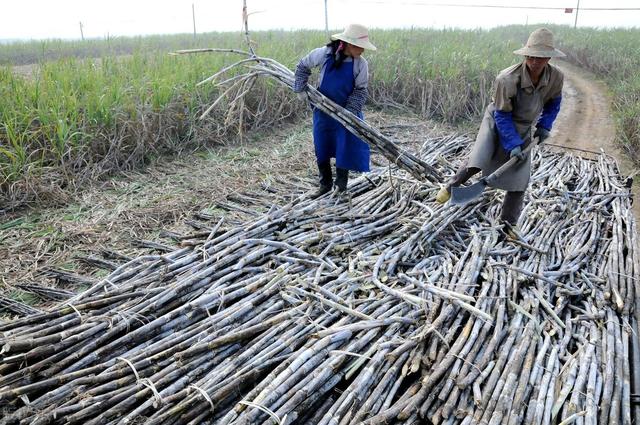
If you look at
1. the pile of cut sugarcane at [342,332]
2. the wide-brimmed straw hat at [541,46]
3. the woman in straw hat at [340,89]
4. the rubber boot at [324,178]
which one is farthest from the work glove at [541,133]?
the rubber boot at [324,178]

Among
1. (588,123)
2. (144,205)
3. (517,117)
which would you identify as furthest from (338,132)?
(588,123)

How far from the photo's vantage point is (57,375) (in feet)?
6.13

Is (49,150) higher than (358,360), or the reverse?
(49,150)

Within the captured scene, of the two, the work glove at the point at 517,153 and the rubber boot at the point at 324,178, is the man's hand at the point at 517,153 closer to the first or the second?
the work glove at the point at 517,153

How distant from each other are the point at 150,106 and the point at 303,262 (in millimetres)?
2657

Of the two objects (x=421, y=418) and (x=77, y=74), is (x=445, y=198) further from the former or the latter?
(x=77, y=74)

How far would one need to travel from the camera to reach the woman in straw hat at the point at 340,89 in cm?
338

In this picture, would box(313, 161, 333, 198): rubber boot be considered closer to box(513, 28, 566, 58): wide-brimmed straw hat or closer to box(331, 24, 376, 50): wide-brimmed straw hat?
box(331, 24, 376, 50): wide-brimmed straw hat

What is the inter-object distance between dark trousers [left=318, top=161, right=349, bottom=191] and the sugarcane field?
18 mm

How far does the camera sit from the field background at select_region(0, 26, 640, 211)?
3686 millimetres

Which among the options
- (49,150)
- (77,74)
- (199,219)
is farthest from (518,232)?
(77,74)

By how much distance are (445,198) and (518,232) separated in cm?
52

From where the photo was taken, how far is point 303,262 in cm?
268

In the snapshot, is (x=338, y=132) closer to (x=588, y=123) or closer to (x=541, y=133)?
(x=541, y=133)
